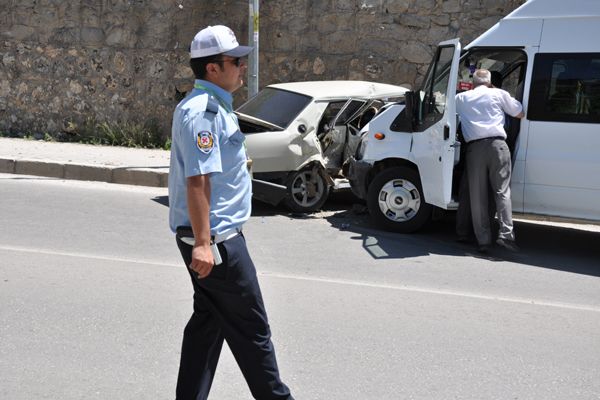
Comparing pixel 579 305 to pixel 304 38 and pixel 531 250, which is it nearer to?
pixel 531 250

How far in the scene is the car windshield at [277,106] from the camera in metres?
9.91

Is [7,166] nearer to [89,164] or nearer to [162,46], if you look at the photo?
[89,164]

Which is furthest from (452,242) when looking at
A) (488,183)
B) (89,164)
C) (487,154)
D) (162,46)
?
(162,46)

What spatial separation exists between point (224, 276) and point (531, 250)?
18.8 ft

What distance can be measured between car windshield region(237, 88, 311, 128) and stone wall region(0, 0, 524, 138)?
316cm

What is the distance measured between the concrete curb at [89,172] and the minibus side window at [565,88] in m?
5.27

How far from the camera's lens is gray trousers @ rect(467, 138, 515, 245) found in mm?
8055

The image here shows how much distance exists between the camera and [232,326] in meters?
3.56

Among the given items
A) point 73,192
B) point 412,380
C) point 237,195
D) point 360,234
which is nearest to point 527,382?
point 412,380

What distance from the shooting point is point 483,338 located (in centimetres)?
543

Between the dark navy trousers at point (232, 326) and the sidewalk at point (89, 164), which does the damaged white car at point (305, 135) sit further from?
the dark navy trousers at point (232, 326)

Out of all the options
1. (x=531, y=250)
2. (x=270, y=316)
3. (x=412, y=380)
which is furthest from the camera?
(x=531, y=250)

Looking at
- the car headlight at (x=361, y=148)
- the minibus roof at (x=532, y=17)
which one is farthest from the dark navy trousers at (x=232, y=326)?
the car headlight at (x=361, y=148)

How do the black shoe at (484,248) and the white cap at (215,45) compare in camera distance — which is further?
the black shoe at (484,248)
